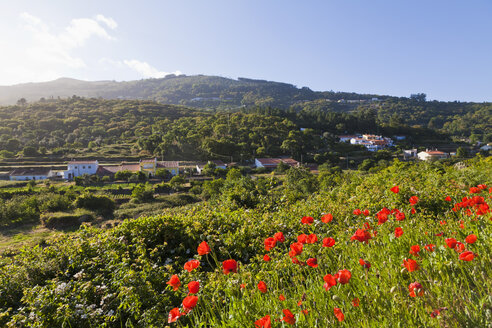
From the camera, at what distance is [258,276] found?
205 centimetres

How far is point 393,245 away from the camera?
6.57 ft

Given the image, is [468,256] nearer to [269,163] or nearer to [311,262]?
[311,262]

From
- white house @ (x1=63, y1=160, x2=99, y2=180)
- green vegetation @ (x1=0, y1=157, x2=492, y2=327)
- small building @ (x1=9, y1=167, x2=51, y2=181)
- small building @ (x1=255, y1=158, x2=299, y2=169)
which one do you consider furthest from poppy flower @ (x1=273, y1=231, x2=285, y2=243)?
small building @ (x1=9, y1=167, x2=51, y2=181)

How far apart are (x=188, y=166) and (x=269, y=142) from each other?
17.0m

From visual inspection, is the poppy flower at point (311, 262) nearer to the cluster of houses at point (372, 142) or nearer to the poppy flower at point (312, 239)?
the poppy flower at point (312, 239)

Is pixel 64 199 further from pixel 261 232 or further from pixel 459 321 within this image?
pixel 459 321

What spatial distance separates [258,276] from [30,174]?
3965cm

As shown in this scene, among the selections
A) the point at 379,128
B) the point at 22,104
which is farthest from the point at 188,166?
the point at 22,104

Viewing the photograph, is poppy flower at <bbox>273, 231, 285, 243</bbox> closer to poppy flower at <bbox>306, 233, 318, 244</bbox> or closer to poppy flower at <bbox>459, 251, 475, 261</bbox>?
poppy flower at <bbox>306, 233, 318, 244</bbox>

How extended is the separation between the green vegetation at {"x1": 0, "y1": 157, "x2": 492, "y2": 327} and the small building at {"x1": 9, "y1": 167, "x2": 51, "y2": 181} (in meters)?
36.3

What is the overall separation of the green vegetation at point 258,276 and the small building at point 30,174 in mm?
36325

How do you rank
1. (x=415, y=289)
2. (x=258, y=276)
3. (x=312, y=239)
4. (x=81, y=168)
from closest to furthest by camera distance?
(x=415, y=289), (x=312, y=239), (x=258, y=276), (x=81, y=168)

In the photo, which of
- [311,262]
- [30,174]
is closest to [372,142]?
[30,174]

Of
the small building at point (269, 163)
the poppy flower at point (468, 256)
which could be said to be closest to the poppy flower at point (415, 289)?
the poppy flower at point (468, 256)
